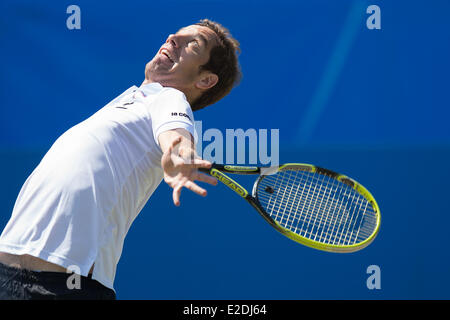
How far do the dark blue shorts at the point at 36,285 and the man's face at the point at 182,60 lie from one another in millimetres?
557

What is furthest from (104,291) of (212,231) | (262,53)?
(262,53)

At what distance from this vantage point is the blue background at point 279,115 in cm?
252

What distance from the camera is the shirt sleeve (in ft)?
3.28

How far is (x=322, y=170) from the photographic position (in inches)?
59.1

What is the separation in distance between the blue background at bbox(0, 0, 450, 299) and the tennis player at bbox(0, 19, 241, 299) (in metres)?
1.42

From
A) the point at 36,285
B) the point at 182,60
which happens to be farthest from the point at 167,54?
the point at 36,285

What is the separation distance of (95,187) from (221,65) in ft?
2.01

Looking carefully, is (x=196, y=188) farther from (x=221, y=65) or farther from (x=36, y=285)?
(x=221, y=65)

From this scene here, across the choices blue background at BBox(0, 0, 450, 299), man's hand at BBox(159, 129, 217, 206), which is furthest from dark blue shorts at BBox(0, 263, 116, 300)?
blue background at BBox(0, 0, 450, 299)

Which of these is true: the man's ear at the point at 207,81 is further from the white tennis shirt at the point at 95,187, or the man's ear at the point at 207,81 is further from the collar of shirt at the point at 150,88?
the white tennis shirt at the point at 95,187

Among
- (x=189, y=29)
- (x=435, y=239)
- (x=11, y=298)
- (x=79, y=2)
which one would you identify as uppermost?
(x=79, y=2)

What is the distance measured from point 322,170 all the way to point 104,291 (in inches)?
28.9

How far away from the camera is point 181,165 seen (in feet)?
3.02
